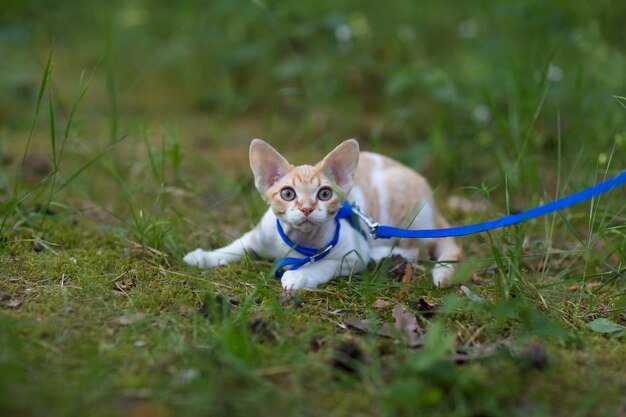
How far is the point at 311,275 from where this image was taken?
2.80 meters

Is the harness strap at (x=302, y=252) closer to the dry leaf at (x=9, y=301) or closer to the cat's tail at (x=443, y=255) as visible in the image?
the cat's tail at (x=443, y=255)

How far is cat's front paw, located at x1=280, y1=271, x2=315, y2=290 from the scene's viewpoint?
2732mm

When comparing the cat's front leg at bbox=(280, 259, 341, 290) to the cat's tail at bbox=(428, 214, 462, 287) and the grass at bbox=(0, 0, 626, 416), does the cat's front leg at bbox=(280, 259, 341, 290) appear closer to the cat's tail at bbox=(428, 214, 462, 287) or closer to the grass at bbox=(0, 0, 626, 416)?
the grass at bbox=(0, 0, 626, 416)

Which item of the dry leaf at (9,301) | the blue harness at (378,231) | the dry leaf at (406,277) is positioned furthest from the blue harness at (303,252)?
the dry leaf at (9,301)

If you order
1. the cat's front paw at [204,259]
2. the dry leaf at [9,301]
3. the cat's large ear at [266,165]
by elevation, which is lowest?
the cat's front paw at [204,259]

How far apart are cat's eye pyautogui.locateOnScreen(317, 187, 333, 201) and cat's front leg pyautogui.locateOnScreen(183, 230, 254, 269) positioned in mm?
491

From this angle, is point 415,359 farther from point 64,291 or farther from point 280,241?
point 64,291

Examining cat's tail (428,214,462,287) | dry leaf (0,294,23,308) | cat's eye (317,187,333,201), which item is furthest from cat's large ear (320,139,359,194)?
dry leaf (0,294,23,308)

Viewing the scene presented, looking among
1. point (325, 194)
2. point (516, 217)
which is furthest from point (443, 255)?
point (325, 194)

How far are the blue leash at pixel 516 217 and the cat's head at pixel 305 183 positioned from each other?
0.29 meters

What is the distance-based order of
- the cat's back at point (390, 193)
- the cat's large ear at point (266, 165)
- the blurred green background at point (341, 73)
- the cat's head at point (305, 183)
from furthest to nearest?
1. the blurred green background at point (341, 73)
2. the cat's back at point (390, 193)
3. the cat's large ear at point (266, 165)
4. the cat's head at point (305, 183)

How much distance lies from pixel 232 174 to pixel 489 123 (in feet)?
6.47

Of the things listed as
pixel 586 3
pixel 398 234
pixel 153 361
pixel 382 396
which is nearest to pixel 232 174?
pixel 398 234

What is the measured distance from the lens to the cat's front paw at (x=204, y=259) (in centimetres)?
296
